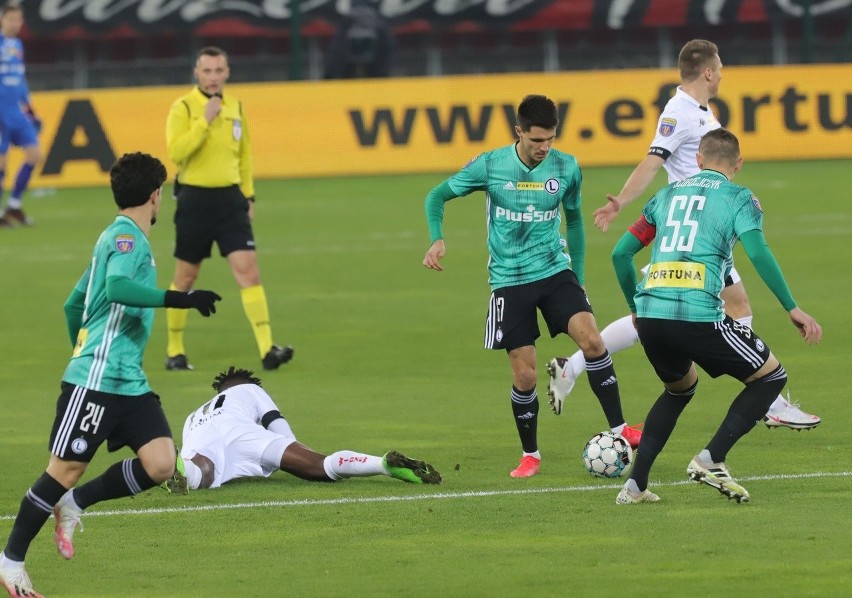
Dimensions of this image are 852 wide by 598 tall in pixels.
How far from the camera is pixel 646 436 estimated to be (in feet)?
26.9

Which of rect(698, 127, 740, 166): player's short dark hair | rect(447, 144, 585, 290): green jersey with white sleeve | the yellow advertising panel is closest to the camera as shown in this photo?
rect(698, 127, 740, 166): player's short dark hair

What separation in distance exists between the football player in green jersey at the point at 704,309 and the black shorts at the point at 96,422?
7.58ft

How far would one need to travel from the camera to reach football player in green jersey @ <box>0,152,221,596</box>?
7.04 meters

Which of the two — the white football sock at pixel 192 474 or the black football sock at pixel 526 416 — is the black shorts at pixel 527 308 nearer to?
the black football sock at pixel 526 416

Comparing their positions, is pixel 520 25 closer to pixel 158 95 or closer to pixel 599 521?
pixel 158 95

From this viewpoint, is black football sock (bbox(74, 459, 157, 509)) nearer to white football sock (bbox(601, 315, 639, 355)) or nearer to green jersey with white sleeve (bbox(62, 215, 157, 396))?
green jersey with white sleeve (bbox(62, 215, 157, 396))

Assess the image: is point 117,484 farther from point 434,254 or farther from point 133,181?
point 434,254

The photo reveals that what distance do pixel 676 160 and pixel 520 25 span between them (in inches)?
816

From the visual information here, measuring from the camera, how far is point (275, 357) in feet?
42.7

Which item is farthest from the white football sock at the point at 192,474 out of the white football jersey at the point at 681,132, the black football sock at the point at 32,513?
the white football jersey at the point at 681,132

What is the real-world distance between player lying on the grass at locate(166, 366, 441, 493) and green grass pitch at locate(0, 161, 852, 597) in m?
0.09

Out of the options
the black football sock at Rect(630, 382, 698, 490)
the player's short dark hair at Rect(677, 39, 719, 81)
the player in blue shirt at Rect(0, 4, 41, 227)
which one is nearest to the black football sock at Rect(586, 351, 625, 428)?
the black football sock at Rect(630, 382, 698, 490)

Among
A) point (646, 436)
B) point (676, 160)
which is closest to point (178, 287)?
point (676, 160)

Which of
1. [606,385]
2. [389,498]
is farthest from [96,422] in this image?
[606,385]
